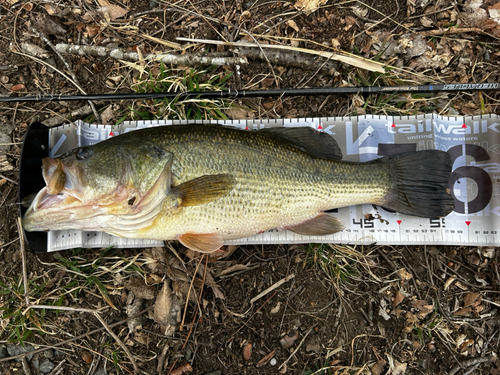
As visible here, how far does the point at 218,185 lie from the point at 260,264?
119cm

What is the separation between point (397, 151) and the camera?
3537 mm

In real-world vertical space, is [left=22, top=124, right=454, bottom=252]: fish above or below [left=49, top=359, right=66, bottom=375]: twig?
A: above

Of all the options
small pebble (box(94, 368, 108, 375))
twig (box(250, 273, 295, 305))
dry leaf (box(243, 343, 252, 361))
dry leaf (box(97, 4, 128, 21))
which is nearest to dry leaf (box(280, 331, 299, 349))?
dry leaf (box(243, 343, 252, 361))

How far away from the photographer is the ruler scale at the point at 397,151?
11.2 ft

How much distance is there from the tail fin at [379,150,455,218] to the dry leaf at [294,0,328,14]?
77.3 inches

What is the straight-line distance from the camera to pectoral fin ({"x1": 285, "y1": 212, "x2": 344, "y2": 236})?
10.4 ft

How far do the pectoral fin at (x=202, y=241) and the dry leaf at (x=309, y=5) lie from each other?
2.80m

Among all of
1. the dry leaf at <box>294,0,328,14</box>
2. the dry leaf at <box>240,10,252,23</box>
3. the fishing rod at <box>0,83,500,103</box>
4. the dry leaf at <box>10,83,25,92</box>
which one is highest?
the dry leaf at <box>294,0,328,14</box>

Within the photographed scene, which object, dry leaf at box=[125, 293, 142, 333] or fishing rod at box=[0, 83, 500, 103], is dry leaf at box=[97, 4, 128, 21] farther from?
dry leaf at box=[125, 293, 142, 333]

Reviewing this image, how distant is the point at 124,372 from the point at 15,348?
1195 millimetres

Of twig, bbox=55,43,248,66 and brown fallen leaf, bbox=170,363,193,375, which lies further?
twig, bbox=55,43,248,66

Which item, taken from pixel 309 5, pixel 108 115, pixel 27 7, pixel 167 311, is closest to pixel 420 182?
pixel 309 5

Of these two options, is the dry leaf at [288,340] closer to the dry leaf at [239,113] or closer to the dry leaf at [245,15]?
the dry leaf at [239,113]

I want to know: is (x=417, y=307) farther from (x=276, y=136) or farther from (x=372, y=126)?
(x=276, y=136)
